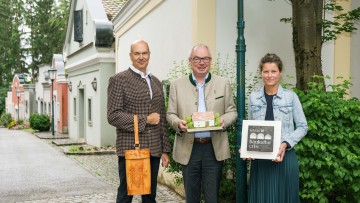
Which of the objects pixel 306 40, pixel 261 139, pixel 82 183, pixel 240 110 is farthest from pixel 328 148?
pixel 82 183

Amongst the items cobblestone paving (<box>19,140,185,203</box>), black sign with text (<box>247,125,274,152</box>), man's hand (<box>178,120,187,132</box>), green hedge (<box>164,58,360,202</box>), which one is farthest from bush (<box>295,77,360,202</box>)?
cobblestone paving (<box>19,140,185,203</box>)

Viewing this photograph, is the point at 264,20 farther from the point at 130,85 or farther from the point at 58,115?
the point at 58,115

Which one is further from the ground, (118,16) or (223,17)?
(118,16)

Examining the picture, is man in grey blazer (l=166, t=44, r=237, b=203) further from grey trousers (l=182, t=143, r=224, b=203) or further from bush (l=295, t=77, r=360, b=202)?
bush (l=295, t=77, r=360, b=202)

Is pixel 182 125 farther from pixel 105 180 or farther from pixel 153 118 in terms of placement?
pixel 105 180

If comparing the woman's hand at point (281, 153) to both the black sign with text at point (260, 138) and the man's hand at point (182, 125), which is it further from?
the man's hand at point (182, 125)

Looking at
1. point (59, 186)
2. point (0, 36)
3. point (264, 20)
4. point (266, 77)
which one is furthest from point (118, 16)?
point (0, 36)

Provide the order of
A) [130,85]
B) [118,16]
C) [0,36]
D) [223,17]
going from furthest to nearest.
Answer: [0,36]
[118,16]
[223,17]
[130,85]

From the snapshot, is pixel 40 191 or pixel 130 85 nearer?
pixel 130 85

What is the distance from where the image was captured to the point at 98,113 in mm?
16734

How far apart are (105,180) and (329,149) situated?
5.99 m

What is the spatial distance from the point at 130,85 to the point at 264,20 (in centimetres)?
366

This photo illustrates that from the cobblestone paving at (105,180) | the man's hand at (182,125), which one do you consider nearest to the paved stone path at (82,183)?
Answer: the cobblestone paving at (105,180)

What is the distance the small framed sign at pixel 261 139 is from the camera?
3645 millimetres
